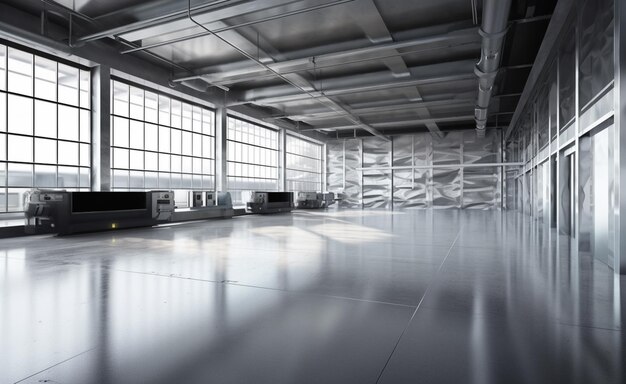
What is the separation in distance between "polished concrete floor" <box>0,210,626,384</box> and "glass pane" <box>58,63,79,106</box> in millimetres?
8045

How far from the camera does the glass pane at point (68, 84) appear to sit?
41.6 ft

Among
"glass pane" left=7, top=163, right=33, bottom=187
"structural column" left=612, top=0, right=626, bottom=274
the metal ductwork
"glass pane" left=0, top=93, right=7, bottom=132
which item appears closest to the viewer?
"structural column" left=612, top=0, right=626, bottom=274

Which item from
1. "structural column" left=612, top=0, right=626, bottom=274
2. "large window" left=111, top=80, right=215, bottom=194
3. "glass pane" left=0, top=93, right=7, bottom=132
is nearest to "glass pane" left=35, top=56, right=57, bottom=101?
"glass pane" left=0, top=93, right=7, bottom=132

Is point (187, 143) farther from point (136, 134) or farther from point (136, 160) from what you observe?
point (136, 160)

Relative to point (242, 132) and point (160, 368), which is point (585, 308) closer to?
point (160, 368)

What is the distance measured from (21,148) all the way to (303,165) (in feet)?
64.9

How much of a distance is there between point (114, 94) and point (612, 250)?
1654 cm

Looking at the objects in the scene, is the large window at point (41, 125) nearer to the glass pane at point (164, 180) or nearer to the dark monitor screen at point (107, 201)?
the dark monitor screen at point (107, 201)

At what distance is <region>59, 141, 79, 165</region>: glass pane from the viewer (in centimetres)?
1259

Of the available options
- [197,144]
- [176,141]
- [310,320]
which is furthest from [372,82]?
[310,320]

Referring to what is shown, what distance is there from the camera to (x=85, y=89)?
1341 cm

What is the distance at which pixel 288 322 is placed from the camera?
3.40 metres

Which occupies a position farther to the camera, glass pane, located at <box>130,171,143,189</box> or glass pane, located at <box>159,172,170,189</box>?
glass pane, located at <box>159,172,170,189</box>

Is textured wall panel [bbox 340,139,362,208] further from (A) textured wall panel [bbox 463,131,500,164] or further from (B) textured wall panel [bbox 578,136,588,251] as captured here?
(B) textured wall panel [bbox 578,136,588,251]
